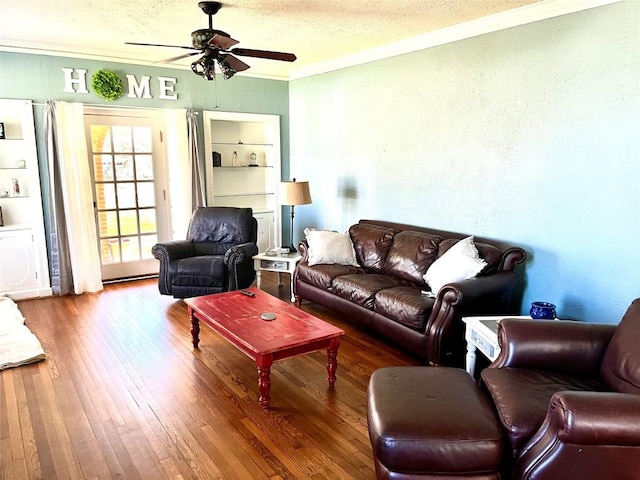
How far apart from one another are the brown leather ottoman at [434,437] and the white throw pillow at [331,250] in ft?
8.52

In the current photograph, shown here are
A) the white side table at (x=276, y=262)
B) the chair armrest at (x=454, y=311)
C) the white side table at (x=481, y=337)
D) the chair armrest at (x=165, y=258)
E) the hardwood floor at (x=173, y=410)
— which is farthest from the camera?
the white side table at (x=276, y=262)

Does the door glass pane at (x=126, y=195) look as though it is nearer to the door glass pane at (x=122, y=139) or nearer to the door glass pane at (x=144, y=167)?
the door glass pane at (x=144, y=167)

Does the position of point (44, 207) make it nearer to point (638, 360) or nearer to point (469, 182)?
point (469, 182)

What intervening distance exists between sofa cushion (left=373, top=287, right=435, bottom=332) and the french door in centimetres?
338

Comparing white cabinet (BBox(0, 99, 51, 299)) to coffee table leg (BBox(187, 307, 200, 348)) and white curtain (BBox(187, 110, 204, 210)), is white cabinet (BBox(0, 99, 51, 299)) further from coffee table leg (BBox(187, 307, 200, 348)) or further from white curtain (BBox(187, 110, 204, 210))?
coffee table leg (BBox(187, 307, 200, 348))

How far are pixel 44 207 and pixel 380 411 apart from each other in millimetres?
4531

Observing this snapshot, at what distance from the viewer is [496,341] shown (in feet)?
9.08

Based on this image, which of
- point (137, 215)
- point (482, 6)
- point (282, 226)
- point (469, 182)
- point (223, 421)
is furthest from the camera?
point (282, 226)

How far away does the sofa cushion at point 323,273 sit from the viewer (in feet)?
14.3

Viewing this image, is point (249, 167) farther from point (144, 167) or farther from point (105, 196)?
point (105, 196)

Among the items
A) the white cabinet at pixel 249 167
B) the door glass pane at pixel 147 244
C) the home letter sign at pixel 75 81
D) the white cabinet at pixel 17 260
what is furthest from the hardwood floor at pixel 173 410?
the white cabinet at pixel 249 167

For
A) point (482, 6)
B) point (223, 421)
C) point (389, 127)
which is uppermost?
point (482, 6)

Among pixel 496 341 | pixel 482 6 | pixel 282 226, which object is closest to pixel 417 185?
pixel 482 6

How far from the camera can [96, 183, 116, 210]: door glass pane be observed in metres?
5.46
